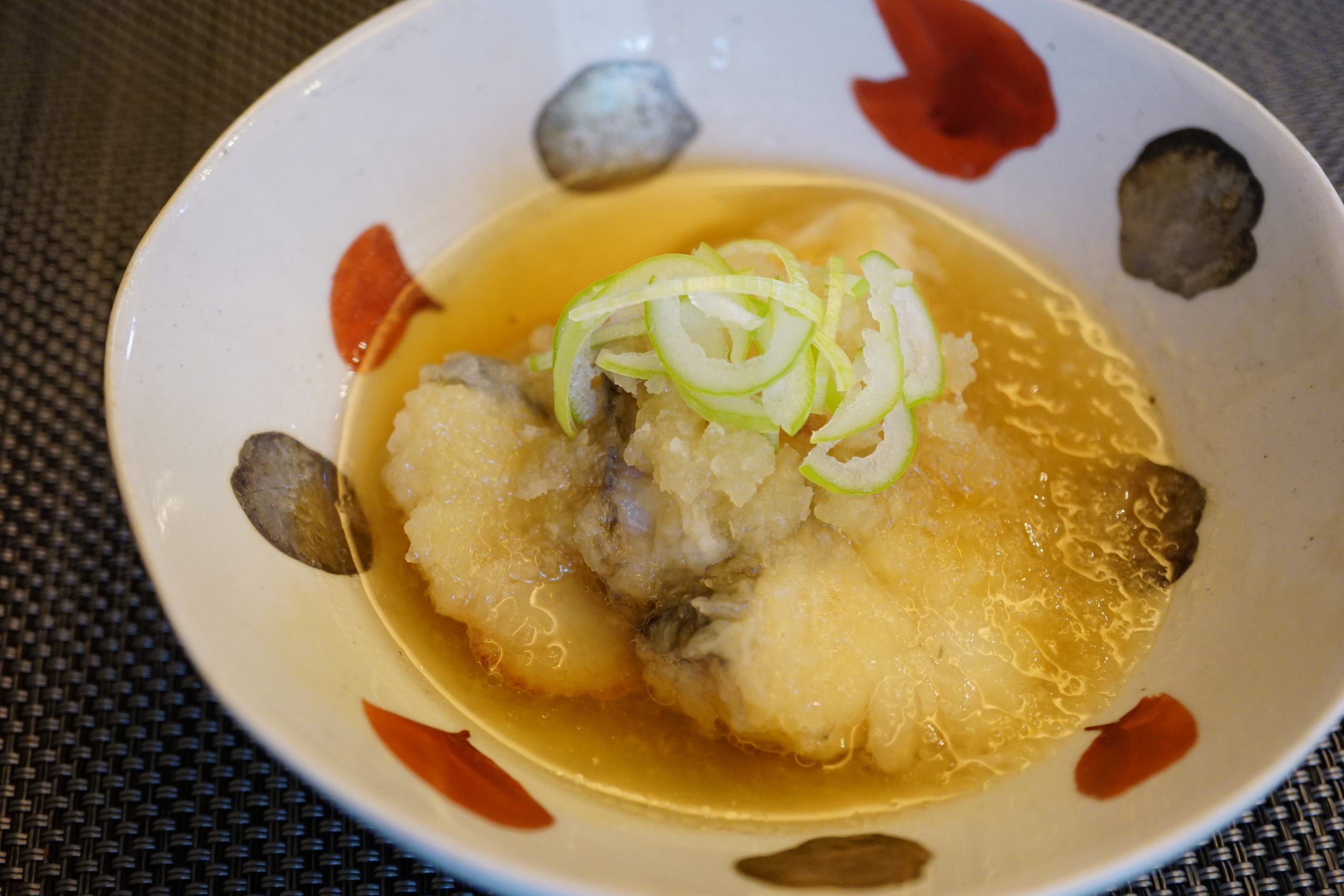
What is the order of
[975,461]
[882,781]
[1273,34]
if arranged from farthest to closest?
[1273,34], [975,461], [882,781]

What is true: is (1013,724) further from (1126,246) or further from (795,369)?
(1126,246)

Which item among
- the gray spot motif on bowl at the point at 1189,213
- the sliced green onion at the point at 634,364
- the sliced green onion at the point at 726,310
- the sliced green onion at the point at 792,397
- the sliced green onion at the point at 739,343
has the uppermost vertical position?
the gray spot motif on bowl at the point at 1189,213

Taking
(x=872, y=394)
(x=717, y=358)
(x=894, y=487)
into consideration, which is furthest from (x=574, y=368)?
(x=894, y=487)

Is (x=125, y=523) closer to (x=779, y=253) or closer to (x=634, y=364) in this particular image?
(x=634, y=364)

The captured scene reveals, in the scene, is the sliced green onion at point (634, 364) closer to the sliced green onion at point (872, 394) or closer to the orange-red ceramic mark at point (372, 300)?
the sliced green onion at point (872, 394)

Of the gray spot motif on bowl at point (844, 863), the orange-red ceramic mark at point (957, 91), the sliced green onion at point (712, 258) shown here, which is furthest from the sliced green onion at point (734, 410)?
the orange-red ceramic mark at point (957, 91)

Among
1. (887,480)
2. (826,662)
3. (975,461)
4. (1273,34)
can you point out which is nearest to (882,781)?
(826,662)
